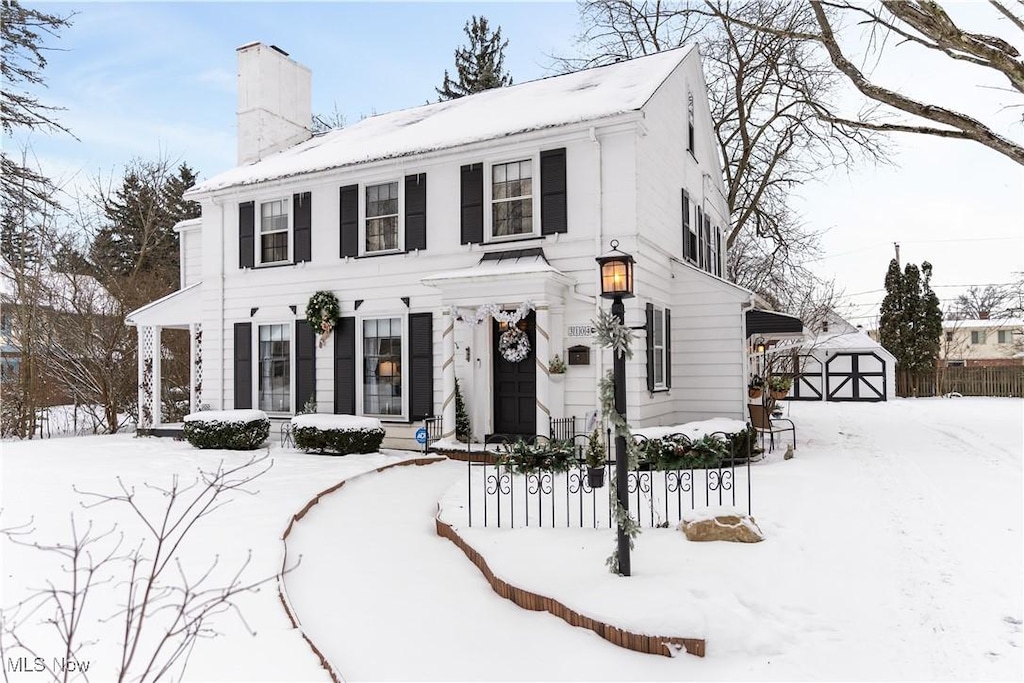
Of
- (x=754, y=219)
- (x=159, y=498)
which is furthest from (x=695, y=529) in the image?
(x=754, y=219)

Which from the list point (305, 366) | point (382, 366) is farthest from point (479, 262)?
point (305, 366)

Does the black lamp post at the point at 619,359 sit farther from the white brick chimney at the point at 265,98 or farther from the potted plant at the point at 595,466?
the white brick chimney at the point at 265,98

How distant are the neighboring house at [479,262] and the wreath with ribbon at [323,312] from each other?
0.22m

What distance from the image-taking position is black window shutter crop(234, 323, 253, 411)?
43.5 feet

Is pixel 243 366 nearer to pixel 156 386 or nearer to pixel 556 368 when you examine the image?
pixel 156 386

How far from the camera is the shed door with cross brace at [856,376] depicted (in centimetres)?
2428

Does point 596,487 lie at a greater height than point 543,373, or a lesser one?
lesser

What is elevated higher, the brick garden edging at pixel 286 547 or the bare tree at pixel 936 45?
the bare tree at pixel 936 45

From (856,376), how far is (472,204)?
20.1 metres

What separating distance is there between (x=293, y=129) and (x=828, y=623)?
53.2 ft

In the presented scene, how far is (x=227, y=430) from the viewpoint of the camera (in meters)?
11.8

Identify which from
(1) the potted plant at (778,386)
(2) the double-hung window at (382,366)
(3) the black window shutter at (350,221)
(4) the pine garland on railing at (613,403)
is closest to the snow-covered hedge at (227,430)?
(2) the double-hung window at (382,366)

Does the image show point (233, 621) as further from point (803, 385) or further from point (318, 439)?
point (803, 385)

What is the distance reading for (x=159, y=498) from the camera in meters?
7.68
